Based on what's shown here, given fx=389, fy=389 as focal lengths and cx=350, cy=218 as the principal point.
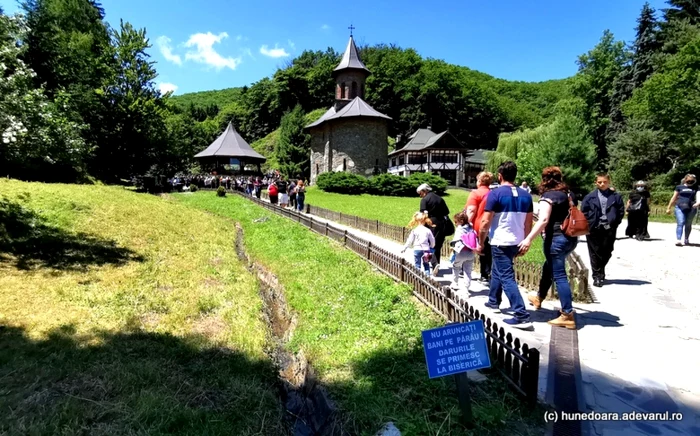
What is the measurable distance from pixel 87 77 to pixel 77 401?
107ft

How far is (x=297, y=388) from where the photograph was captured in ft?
15.9

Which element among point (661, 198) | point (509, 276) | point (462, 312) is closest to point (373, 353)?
point (462, 312)

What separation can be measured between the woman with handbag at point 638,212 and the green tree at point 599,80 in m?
41.8

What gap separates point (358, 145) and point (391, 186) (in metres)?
9.12

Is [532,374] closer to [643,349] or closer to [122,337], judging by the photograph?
[643,349]

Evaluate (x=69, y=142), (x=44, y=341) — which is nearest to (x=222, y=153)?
(x=69, y=142)

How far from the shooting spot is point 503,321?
5.25m

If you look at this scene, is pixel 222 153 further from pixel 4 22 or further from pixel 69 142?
pixel 4 22

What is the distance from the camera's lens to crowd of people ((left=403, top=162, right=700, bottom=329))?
4898 millimetres

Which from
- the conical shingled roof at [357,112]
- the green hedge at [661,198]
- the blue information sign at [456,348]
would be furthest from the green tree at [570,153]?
the blue information sign at [456,348]

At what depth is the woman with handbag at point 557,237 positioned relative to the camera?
16.1 ft

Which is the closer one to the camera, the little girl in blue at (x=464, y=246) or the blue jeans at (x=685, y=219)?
the little girl in blue at (x=464, y=246)

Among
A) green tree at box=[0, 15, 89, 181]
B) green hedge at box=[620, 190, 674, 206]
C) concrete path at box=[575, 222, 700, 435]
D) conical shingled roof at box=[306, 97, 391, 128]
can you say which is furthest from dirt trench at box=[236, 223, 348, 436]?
conical shingled roof at box=[306, 97, 391, 128]

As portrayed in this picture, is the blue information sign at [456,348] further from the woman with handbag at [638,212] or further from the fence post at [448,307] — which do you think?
the woman with handbag at [638,212]
